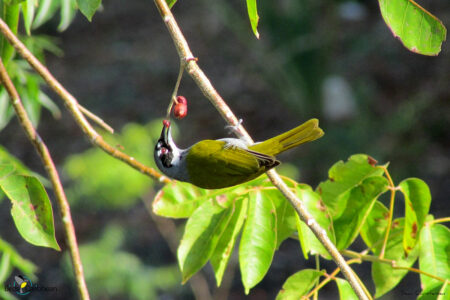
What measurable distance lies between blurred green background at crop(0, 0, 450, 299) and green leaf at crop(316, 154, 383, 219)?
2718 millimetres

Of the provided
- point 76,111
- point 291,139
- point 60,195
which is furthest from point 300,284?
point 76,111

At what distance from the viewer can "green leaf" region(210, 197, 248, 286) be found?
186 centimetres

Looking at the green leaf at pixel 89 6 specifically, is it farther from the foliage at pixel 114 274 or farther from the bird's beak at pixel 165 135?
the foliage at pixel 114 274

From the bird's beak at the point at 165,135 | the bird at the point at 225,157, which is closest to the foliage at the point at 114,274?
the bird at the point at 225,157

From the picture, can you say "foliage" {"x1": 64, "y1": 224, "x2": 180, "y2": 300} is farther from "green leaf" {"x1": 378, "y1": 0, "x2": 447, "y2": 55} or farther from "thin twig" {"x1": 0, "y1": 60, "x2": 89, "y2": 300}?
"green leaf" {"x1": 378, "y1": 0, "x2": 447, "y2": 55}

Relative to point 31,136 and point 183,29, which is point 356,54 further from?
point 31,136

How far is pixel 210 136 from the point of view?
27.4 ft

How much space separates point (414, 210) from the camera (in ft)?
5.88

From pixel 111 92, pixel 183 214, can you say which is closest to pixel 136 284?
pixel 183 214

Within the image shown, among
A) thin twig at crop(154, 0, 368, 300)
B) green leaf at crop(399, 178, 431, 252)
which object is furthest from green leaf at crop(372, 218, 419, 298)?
thin twig at crop(154, 0, 368, 300)

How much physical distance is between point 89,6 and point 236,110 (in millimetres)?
7399

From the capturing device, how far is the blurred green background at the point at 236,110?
542 centimetres

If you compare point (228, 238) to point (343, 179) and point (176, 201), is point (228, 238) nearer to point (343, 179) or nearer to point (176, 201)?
point (176, 201)

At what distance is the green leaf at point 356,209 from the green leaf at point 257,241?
24 cm
